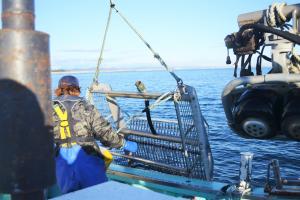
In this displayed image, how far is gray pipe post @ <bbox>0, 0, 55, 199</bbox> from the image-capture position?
1540 millimetres

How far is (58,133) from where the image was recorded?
4.92 m

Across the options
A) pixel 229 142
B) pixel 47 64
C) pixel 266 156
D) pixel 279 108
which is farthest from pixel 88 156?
pixel 229 142

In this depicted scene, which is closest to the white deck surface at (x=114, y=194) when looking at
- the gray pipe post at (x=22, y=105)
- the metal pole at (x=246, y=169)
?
the gray pipe post at (x=22, y=105)

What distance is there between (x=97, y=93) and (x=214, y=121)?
19.3 metres

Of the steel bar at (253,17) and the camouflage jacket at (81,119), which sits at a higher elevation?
the steel bar at (253,17)

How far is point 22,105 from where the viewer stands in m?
1.55

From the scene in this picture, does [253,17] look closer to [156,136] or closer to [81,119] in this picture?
[81,119]

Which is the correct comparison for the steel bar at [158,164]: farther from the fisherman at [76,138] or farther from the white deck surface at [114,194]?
the white deck surface at [114,194]

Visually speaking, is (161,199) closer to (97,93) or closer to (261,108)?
(261,108)

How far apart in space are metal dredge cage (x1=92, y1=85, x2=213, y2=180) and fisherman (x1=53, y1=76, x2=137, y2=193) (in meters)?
1.62

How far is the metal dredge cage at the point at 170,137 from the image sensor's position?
618 cm

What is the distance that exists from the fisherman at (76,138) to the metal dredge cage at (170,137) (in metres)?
1.62

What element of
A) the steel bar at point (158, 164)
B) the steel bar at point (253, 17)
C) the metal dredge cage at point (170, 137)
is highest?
the steel bar at point (253, 17)

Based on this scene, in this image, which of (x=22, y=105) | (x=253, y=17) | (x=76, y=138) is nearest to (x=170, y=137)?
(x=76, y=138)
